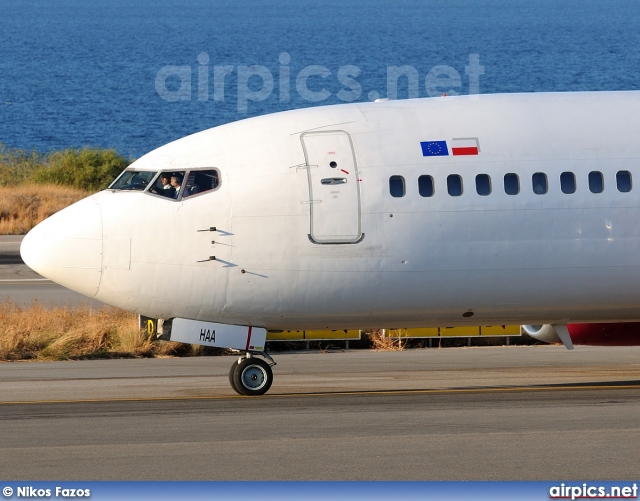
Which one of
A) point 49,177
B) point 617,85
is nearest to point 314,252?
point 49,177

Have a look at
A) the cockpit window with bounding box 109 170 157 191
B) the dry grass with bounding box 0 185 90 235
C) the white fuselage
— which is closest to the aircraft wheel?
the white fuselage

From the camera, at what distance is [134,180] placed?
18047mm

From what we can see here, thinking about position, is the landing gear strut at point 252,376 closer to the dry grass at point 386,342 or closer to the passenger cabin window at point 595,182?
the passenger cabin window at point 595,182

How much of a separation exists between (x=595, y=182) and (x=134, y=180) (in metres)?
6.66

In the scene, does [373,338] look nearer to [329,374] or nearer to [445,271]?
[329,374]

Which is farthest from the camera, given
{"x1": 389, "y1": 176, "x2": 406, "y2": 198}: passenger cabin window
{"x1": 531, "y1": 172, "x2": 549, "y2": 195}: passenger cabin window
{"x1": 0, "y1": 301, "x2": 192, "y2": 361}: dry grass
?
{"x1": 0, "y1": 301, "x2": 192, "y2": 361}: dry grass

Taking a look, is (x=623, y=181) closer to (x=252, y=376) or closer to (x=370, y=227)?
(x=370, y=227)

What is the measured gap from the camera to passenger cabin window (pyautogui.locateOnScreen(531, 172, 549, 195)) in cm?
1805

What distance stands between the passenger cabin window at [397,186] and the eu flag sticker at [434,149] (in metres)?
0.53

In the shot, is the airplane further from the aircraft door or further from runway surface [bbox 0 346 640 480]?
runway surface [bbox 0 346 640 480]

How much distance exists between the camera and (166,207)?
17609 mm

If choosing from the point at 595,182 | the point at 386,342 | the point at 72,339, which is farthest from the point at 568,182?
the point at 72,339

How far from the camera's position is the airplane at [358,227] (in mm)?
17547

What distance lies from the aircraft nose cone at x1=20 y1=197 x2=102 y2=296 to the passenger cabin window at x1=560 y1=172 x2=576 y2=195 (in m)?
6.61
